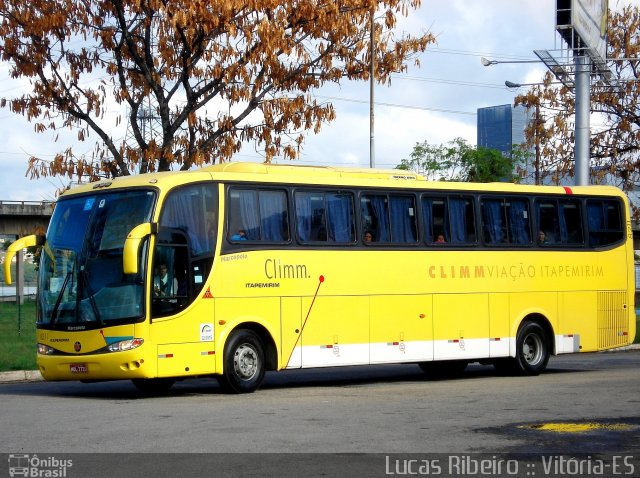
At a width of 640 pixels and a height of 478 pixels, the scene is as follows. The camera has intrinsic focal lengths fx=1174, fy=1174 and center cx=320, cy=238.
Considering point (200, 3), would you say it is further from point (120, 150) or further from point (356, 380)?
point (356, 380)

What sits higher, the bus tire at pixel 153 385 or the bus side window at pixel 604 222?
the bus side window at pixel 604 222

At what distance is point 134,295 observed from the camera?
17.0 metres

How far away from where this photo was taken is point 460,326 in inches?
846

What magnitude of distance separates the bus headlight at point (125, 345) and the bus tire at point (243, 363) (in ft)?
5.12

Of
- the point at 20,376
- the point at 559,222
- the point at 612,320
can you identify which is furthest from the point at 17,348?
the point at 612,320

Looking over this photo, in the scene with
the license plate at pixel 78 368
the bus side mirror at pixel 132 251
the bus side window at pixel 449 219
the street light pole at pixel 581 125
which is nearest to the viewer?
the bus side mirror at pixel 132 251

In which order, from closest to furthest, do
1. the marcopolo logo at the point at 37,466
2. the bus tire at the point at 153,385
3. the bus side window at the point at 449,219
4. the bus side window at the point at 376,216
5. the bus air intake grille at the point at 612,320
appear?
1. the marcopolo logo at the point at 37,466
2. the bus tire at the point at 153,385
3. the bus side window at the point at 376,216
4. the bus side window at the point at 449,219
5. the bus air intake grille at the point at 612,320

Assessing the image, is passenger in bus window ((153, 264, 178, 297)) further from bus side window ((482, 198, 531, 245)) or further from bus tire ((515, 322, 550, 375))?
bus tire ((515, 322, 550, 375))

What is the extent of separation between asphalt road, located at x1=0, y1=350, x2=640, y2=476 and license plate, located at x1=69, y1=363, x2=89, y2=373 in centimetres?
43

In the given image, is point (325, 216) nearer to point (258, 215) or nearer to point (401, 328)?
point (258, 215)

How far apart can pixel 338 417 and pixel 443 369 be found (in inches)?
385

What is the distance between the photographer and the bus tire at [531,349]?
2233 cm

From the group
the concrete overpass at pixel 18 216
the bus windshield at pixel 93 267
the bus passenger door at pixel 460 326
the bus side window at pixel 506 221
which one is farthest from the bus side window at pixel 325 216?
the concrete overpass at pixel 18 216

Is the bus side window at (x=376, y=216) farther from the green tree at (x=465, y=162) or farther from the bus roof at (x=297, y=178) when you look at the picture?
the green tree at (x=465, y=162)
